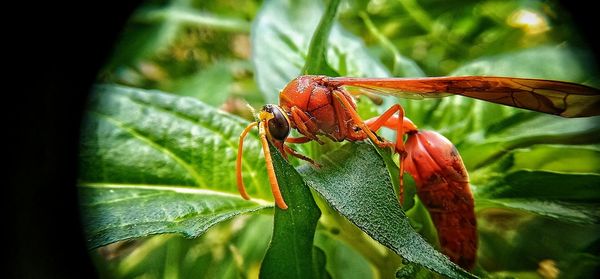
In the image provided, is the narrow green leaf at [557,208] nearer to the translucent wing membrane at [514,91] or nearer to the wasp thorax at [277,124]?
the translucent wing membrane at [514,91]

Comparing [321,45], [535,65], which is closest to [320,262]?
[321,45]

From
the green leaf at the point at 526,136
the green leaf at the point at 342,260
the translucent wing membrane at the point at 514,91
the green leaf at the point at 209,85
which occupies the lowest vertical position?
the green leaf at the point at 342,260

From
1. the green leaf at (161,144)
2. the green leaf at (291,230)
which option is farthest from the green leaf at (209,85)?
the green leaf at (291,230)

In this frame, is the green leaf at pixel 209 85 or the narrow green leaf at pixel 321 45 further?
the green leaf at pixel 209 85

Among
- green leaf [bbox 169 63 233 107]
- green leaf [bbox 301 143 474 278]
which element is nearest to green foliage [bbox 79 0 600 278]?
green leaf [bbox 301 143 474 278]

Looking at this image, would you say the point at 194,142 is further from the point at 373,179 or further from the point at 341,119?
the point at 373,179

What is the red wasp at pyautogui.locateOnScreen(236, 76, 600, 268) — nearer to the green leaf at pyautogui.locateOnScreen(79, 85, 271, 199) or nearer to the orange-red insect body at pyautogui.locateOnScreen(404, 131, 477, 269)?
the orange-red insect body at pyautogui.locateOnScreen(404, 131, 477, 269)

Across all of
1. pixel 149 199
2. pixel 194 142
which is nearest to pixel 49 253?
pixel 149 199
